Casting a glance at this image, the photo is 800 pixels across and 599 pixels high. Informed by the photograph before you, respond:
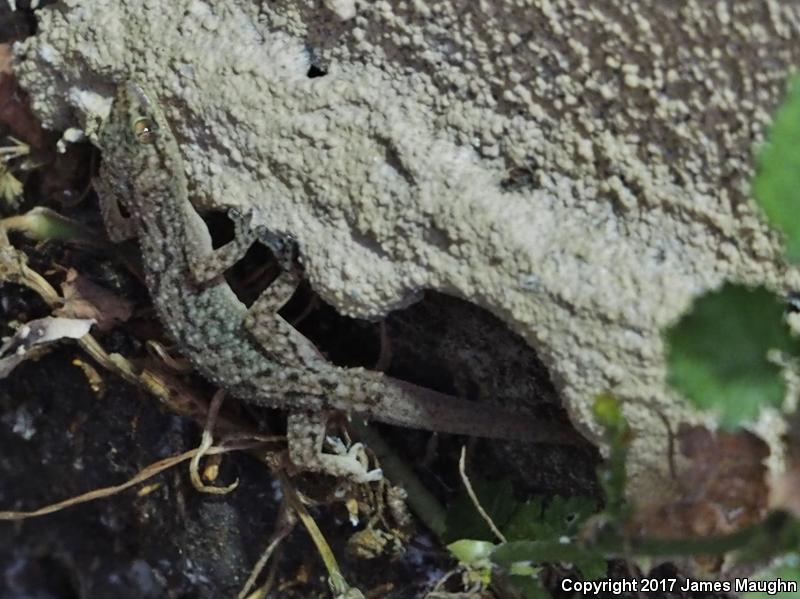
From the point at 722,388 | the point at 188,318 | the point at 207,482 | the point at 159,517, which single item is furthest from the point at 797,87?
the point at 159,517

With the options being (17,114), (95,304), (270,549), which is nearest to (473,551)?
(270,549)

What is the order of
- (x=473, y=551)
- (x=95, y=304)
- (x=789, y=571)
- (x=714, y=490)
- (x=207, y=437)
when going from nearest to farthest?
(x=789, y=571) → (x=714, y=490) → (x=473, y=551) → (x=207, y=437) → (x=95, y=304)

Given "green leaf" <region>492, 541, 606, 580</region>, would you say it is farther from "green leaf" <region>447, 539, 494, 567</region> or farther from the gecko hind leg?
the gecko hind leg

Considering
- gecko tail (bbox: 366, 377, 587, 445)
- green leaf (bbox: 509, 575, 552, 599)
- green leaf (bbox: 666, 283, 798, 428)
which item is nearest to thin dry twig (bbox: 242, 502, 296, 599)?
gecko tail (bbox: 366, 377, 587, 445)

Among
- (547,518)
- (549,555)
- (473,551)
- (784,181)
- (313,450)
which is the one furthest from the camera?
(313,450)

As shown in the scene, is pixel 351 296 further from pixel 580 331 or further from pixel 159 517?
pixel 159 517

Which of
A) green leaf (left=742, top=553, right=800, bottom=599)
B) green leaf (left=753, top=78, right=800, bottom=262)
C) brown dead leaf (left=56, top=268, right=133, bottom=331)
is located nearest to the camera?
green leaf (left=753, top=78, right=800, bottom=262)

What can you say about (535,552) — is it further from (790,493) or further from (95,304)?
(95,304)
